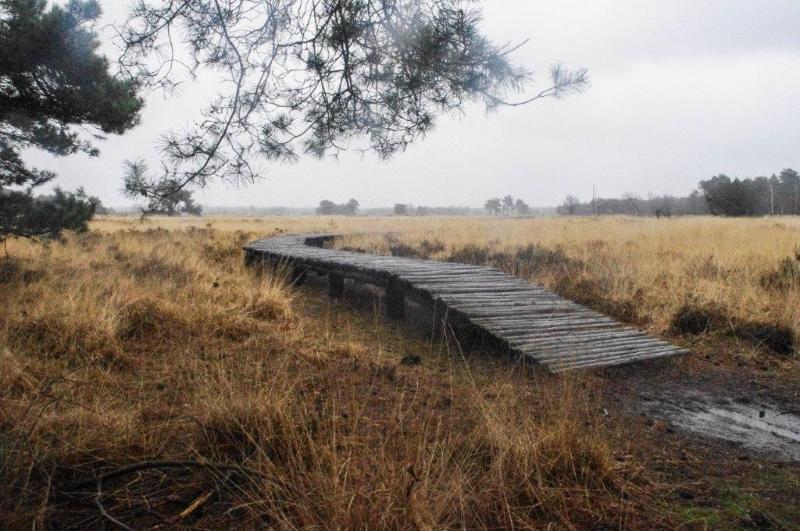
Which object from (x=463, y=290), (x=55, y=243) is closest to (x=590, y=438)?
(x=463, y=290)

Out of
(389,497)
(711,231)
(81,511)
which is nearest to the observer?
(389,497)

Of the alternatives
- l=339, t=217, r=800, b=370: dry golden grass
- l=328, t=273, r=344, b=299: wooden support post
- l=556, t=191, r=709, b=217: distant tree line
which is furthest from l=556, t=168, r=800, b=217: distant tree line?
l=328, t=273, r=344, b=299: wooden support post

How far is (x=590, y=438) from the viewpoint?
2484mm

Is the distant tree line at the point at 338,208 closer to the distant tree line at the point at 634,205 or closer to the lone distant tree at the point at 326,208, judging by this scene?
the lone distant tree at the point at 326,208

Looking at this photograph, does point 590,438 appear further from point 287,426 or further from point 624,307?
point 624,307

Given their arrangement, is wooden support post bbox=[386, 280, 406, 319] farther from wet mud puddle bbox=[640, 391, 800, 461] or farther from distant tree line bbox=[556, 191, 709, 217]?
distant tree line bbox=[556, 191, 709, 217]

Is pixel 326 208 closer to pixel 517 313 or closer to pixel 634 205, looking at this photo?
pixel 634 205

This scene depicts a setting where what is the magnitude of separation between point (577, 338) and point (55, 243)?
12.3 meters

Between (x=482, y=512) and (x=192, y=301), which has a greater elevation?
(x=192, y=301)

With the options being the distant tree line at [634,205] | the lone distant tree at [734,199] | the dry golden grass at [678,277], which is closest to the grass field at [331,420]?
the dry golden grass at [678,277]

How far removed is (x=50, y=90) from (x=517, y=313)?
533cm

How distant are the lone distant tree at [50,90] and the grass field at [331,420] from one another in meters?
0.92

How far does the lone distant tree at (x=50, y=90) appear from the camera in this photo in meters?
5.34

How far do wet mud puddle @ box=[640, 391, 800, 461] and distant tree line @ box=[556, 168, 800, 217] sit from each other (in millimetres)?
32585
